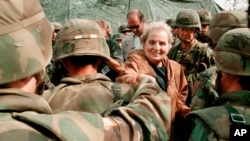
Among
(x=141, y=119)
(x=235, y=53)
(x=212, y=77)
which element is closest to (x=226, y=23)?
(x=212, y=77)

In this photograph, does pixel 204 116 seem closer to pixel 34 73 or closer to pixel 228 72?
pixel 228 72

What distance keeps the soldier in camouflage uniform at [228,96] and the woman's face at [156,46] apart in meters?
1.60

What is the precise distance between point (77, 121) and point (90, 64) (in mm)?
1263

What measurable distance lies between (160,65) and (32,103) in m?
2.96

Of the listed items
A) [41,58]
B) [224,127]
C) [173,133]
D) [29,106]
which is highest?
[41,58]

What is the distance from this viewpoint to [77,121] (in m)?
2.05

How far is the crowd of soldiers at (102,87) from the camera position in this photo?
2006 mm

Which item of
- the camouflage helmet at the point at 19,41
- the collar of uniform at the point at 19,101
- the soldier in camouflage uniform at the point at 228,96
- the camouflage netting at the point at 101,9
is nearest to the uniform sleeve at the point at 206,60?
the soldier in camouflage uniform at the point at 228,96

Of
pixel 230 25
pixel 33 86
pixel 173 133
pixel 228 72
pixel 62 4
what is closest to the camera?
pixel 33 86

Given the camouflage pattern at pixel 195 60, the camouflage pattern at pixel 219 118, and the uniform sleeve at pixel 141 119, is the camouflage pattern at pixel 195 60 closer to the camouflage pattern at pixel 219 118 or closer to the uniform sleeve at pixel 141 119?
the camouflage pattern at pixel 219 118

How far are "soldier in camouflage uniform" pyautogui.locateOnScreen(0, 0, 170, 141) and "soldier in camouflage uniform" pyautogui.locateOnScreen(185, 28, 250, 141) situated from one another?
61cm

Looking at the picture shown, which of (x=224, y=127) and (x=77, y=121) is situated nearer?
(x=77, y=121)

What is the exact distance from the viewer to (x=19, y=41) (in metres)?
2.05

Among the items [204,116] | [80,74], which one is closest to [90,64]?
[80,74]
